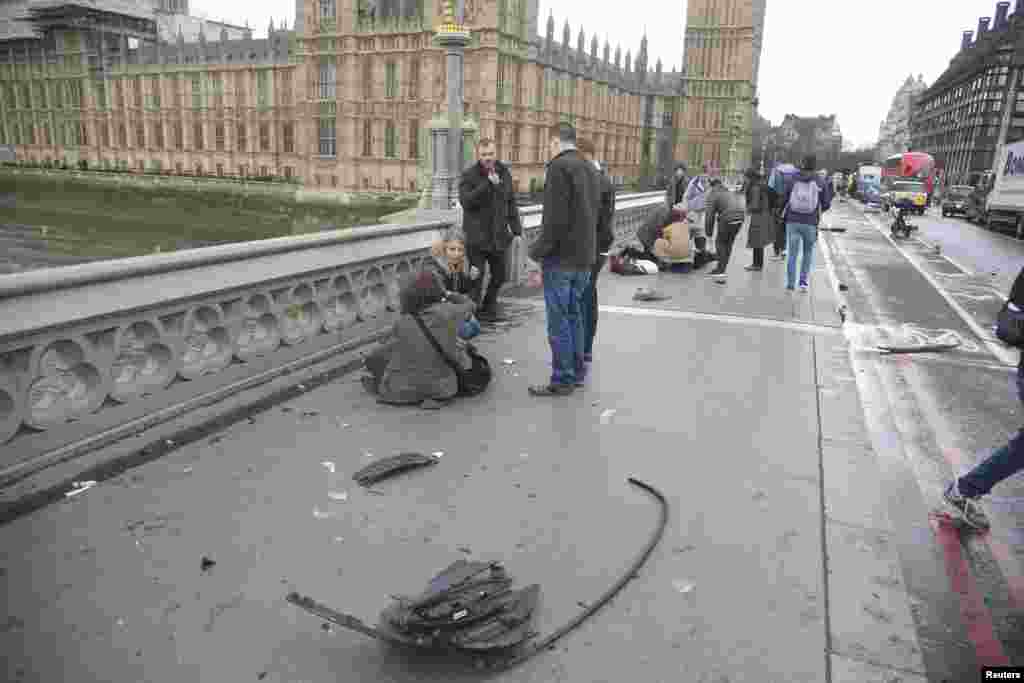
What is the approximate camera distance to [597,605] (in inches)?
123

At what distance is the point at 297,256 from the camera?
644 centimetres

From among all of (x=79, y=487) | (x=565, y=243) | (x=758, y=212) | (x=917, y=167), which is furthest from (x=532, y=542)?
(x=917, y=167)

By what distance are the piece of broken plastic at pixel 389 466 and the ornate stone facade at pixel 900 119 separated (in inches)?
6407

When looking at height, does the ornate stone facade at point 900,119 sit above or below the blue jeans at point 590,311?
above

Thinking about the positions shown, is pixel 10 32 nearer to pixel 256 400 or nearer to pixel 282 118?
pixel 282 118

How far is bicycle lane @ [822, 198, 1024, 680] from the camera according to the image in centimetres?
323

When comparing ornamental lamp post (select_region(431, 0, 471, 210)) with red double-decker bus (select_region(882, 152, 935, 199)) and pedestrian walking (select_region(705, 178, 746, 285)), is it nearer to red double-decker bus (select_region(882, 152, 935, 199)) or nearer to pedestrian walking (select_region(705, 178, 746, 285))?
pedestrian walking (select_region(705, 178, 746, 285))

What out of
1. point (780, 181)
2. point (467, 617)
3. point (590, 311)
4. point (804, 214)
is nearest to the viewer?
point (467, 617)

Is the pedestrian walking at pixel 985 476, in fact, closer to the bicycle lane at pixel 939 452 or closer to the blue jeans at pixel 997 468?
the blue jeans at pixel 997 468

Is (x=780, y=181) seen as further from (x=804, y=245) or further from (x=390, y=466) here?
(x=390, y=466)

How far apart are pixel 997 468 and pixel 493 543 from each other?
288 centimetres

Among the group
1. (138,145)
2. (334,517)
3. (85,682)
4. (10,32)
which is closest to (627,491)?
(334,517)

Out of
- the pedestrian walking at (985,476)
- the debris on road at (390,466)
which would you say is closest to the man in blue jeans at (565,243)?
the debris on road at (390,466)

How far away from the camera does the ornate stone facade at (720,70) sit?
74.0 m
